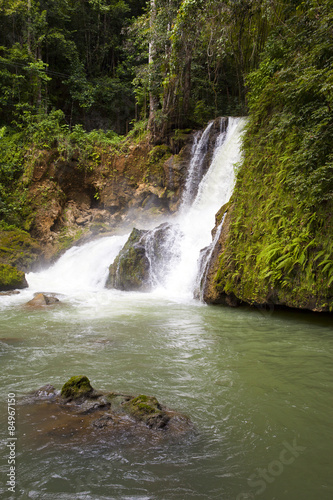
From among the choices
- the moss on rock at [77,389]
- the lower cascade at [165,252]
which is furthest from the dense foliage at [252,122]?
the moss on rock at [77,389]

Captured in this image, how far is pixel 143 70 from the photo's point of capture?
1889 cm

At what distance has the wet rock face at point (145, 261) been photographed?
1223 centimetres

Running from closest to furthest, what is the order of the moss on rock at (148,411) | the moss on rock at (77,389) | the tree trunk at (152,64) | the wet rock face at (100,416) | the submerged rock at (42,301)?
the wet rock face at (100,416) < the moss on rock at (148,411) < the moss on rock at (77,389) < the submerged rock at (42,301) < the tree trunk at (152,64)

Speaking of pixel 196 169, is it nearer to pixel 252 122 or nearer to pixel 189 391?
pixel 252 122

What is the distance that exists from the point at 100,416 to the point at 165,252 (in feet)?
31.1

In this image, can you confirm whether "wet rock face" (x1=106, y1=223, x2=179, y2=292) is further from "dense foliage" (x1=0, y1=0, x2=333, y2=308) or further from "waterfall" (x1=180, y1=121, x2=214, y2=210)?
"waterfall" (x1=180, y1=121, x2=214, y2=210)

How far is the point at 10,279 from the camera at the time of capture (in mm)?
12273

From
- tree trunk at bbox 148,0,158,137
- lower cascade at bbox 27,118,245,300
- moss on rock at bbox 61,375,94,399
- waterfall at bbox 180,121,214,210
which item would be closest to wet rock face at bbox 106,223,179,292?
lower cascade at bbox 27,118,245,300

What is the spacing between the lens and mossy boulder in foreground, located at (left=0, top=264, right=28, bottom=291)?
1218 centimetres

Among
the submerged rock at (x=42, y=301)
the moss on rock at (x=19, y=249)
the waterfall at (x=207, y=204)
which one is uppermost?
the waterfall at (x=207, y=204)

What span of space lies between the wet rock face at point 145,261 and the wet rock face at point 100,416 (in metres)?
8.34

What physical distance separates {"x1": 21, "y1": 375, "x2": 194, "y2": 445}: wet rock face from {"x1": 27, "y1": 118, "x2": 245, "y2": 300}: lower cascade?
22.7ft

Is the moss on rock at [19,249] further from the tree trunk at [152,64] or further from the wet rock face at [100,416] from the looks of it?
the wet rock face at [100,416]

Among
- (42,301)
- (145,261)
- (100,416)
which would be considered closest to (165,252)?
(145,261)
